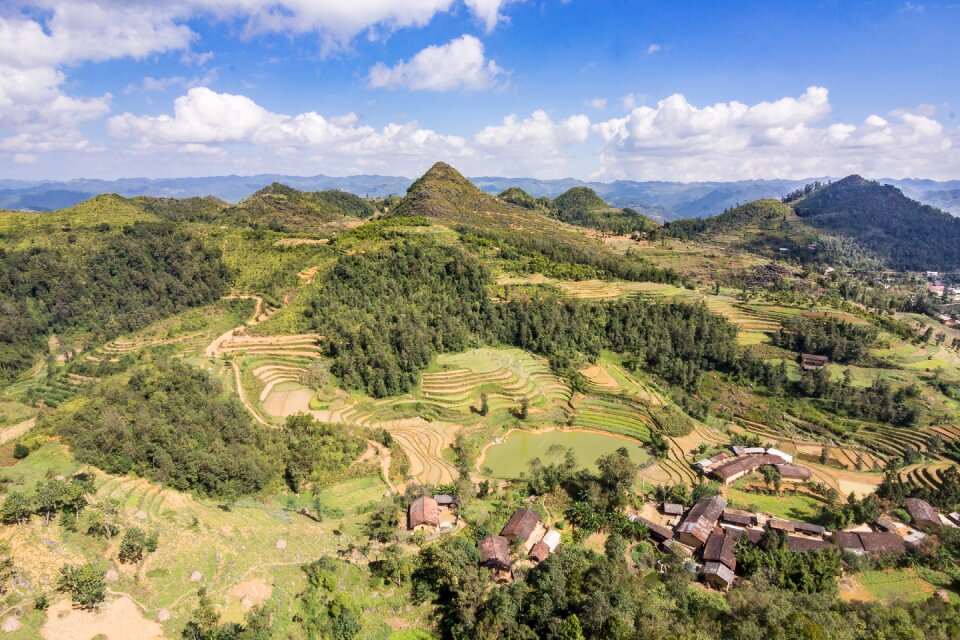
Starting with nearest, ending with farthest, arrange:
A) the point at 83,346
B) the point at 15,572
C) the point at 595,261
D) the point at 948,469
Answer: the point at 15,572, the point at 948,469, the point at 83,346, the point at 595,261

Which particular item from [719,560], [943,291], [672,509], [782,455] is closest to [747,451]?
[782,455]

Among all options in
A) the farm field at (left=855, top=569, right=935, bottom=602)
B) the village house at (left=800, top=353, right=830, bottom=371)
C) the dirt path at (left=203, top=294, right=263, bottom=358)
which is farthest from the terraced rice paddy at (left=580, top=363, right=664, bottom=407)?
the dirt path at (left=203, top=294, right=263, bottom=358)

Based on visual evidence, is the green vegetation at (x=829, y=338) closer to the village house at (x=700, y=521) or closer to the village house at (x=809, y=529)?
the village house at (x=809, y=529)

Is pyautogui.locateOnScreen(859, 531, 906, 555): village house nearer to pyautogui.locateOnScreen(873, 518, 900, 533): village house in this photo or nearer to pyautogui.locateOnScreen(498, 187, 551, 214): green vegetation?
pyautogui.locateOnScreen(873, 518, 900, 533): village house

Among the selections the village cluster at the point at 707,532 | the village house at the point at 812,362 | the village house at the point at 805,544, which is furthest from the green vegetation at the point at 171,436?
the village house at the point at 812,362

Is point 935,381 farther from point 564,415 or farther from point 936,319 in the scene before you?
point 936,319

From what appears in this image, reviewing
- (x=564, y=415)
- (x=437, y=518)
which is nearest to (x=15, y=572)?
(x=437, y=518)
